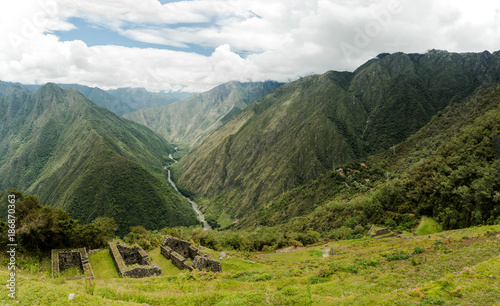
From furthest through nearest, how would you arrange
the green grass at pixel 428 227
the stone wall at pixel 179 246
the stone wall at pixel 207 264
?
the green grass at pixel 428 227, the stone wall at pixel 179 246, the stone wall at pixel 207 264

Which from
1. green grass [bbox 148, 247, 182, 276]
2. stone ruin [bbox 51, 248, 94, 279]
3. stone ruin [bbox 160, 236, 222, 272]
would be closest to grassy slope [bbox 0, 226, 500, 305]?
stone ruin [bbox 51, 248, 94, 279]

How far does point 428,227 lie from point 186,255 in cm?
4008

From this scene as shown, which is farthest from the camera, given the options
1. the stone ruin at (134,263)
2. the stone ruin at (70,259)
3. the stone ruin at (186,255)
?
the stone ruin at (186,255)

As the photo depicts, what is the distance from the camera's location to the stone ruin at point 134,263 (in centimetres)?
2056

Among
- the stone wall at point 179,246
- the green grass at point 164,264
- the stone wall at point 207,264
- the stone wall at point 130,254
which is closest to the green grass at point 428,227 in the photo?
the stone wall at point 207,264

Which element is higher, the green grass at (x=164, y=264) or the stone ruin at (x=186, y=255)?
the stone ruin at (x=186, y=255)

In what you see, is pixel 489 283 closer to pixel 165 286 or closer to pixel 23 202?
pixel 165 286

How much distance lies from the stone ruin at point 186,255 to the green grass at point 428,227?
37056 mm

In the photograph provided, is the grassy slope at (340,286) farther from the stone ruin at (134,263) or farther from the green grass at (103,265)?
the stone ruin at (134,263)

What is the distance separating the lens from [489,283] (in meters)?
12.8

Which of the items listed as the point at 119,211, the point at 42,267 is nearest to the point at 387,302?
the point at 42,267

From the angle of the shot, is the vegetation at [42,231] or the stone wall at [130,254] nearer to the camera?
the vegetation at [42,231]

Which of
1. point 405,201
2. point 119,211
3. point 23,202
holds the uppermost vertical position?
point 23,202

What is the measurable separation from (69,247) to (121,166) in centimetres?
15079
